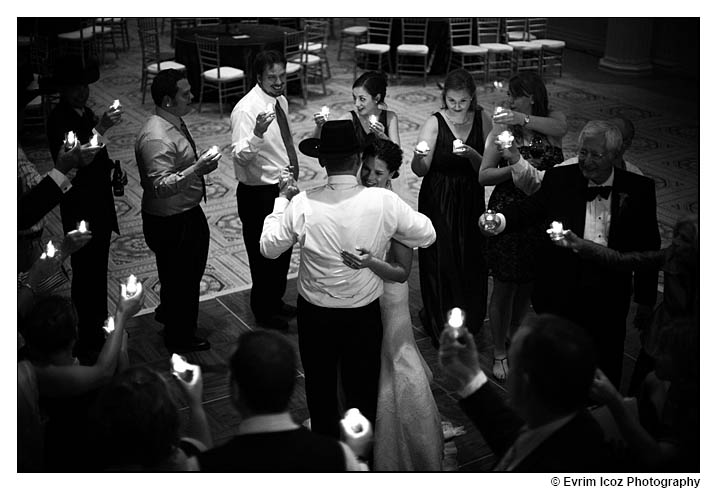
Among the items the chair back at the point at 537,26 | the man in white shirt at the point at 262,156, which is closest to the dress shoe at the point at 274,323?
the man in white shirt at the point at 262,156

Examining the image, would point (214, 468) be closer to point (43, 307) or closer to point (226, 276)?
point (43, 307)

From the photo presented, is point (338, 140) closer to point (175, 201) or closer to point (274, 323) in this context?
point (175, 201)

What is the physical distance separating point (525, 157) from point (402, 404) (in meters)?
1.46

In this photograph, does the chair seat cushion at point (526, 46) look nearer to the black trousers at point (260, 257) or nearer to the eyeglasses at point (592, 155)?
the black trousers at point (260, 257)

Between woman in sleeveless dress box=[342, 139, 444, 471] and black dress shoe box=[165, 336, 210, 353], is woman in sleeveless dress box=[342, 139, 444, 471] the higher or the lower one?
the higher one

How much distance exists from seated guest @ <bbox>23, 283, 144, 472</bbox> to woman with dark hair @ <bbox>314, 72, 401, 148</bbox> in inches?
80.7

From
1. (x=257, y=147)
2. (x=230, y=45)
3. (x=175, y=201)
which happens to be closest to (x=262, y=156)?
(x=257, y=147)

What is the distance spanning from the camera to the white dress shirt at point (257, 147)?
4406 mm

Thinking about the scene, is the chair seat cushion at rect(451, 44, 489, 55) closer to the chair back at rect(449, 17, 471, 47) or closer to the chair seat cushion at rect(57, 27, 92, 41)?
the chair back at rect(449, 17, 471, 47)

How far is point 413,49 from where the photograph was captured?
11102mm

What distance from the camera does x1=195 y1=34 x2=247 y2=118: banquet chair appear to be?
379 inches

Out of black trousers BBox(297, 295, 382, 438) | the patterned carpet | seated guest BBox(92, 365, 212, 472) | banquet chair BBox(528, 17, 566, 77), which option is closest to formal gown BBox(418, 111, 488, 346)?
the patterned carpet

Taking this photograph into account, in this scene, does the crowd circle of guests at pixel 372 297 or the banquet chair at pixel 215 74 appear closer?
the crowd circle of guests at pixel 372 297

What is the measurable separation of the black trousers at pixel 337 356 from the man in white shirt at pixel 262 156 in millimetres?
1286
